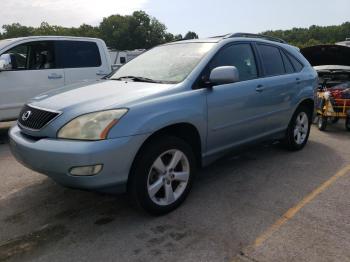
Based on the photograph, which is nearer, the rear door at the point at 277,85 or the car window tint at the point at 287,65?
the rear door at the point at 277,85

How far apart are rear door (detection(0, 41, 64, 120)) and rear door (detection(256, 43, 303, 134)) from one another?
168 inches

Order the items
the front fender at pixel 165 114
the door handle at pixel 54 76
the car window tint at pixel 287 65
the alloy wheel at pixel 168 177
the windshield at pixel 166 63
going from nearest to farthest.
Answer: the front fender at pixel 165 114
the alloy wheel at pixel 168 177
the windshield at pixel 166 63
the car window tint at pixel 287 65
the door handle at pixel 54 76

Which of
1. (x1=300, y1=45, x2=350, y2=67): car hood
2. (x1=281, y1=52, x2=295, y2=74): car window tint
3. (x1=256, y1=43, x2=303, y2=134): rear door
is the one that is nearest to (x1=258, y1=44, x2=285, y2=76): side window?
(x1=256, y1=43, x2=303, y2=134): rear door

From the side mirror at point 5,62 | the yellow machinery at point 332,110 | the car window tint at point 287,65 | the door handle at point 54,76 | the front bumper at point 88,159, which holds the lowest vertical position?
the yellow machinery at point 332,110

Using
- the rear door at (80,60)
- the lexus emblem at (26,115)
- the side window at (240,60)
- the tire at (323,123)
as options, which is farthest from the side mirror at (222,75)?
the tire at (323,123)

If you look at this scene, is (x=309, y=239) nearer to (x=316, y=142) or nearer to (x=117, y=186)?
(x=117, y=186)

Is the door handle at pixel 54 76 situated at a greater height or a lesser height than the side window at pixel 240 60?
lesser

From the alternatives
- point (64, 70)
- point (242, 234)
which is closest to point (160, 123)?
point (242, 234)

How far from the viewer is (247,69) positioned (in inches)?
182

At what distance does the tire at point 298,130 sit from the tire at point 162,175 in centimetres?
233

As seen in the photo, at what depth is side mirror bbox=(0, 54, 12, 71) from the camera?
673cm

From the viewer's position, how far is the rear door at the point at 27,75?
22.8 feet

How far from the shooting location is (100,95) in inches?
142

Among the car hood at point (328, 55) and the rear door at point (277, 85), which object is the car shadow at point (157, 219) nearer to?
the rear door at point (277, 85)
